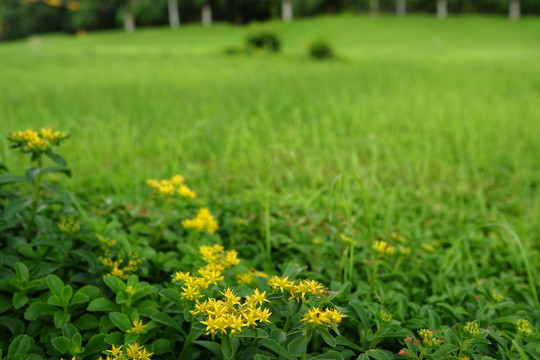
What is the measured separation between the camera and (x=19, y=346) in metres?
0.82

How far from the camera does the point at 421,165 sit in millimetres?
2656

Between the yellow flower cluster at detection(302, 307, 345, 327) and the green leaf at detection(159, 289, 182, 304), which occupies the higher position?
the yellow flower cluster at detection(302, 307, 345, 327)

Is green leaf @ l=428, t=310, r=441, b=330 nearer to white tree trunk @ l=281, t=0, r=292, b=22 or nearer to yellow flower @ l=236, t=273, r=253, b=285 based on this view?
yellow flower @ l=236, t=273, r=253, b=285

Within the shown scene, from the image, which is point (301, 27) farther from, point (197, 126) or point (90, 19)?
point (197, 126)

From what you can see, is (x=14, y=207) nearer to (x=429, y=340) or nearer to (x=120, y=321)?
(x=120, y=321)

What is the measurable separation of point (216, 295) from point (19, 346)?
41 cm

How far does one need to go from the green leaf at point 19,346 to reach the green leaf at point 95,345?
0.11 metres

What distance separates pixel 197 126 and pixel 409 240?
1.88m

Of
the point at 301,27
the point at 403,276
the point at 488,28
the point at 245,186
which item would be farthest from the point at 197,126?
the point at 488,28

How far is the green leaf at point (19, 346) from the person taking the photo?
2.64 feet

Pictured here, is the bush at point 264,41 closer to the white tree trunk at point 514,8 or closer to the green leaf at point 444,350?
the green leaf at point 444,350

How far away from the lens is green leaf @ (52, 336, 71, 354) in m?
0.81

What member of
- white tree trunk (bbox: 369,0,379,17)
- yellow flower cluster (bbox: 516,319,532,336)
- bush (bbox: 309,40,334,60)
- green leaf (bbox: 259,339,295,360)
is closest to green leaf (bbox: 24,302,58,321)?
green leaf (bbox: 259,339,295,360)

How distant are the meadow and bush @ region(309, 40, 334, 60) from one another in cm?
360
